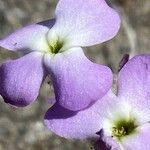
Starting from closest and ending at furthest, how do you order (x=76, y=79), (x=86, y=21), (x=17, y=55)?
(x=76, y=79), (x=86, y=21), (x=17, y=55)

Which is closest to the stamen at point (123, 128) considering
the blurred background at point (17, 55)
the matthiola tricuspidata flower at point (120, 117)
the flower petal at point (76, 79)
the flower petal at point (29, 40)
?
the matthiola tricuspidata flower at point (120, 117)

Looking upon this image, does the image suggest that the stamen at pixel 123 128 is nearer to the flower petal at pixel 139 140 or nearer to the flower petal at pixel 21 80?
the flower petal at pixel 139 140

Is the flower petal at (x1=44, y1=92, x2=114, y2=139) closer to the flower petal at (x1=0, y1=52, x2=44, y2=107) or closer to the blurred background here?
the flower petal at (x1=0, y1=52, x2=44, y2=107)

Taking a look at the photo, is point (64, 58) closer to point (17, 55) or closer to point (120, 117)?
point (120, 117)

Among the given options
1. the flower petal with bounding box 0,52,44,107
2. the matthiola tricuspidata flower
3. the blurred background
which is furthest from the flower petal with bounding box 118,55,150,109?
the blurred background

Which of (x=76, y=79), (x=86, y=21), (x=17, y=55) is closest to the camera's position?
(x=76, y=79)

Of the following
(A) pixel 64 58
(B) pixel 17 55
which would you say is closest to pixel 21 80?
(A) pixel 64 58

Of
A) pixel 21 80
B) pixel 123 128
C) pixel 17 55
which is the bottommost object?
pixel 17 55

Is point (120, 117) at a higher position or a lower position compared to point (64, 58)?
lower

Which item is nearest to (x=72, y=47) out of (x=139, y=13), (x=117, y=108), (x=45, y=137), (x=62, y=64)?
(x=62, y=64)
